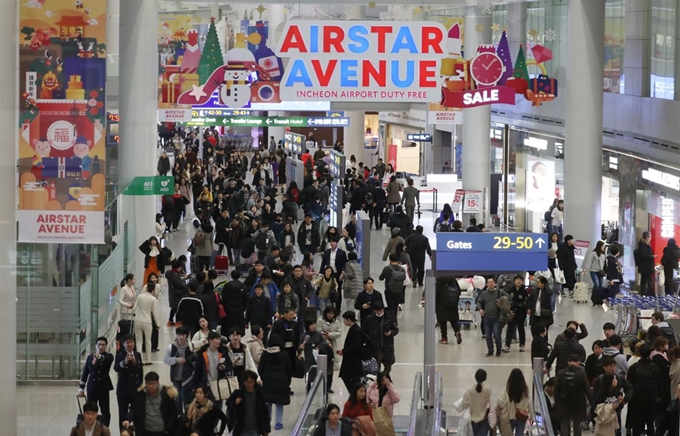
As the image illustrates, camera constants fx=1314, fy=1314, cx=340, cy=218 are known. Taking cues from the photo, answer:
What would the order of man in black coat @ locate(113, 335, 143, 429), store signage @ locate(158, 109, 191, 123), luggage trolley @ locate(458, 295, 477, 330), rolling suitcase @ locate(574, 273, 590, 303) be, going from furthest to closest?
store signage @ locate(158, 109, 191, 123) < rolling suitcase @ locate(574, 273, 590, 303) < luggage trolley @ locate(458, 295, 477, 330) < man in black coat @ locate(113, 335, 143, 429)

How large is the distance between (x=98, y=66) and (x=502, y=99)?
9300 millimetres

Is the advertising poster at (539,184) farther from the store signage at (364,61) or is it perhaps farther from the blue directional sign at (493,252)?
the blue directional sign at (493,252)

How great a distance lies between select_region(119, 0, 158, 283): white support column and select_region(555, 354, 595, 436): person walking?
12080 millimetres

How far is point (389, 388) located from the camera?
13234mm

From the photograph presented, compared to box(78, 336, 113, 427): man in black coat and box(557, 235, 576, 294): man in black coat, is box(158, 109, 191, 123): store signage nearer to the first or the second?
box(557, 235, 576, 294): man in black coat

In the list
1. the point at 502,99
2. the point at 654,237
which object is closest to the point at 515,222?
the point at 654,237

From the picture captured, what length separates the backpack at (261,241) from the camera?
2289 cm

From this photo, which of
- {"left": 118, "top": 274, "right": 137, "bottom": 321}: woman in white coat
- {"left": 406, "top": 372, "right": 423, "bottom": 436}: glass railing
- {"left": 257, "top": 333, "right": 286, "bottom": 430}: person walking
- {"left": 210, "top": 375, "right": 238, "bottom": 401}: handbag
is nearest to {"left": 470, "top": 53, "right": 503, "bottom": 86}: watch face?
{"left": 118, "top": 274, "right": 137, "bottom": 321}: woman in white coat

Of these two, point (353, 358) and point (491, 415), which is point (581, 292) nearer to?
point (353, 358)

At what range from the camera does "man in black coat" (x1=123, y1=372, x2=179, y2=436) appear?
472 inches

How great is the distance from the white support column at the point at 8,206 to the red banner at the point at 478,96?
35.9 feet

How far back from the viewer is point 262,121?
4156cm

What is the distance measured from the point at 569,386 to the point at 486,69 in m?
10.3

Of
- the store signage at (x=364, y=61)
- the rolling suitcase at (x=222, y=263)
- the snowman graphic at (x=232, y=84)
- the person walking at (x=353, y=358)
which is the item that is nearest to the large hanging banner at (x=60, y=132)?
the person walking at (x=353, y=358)
